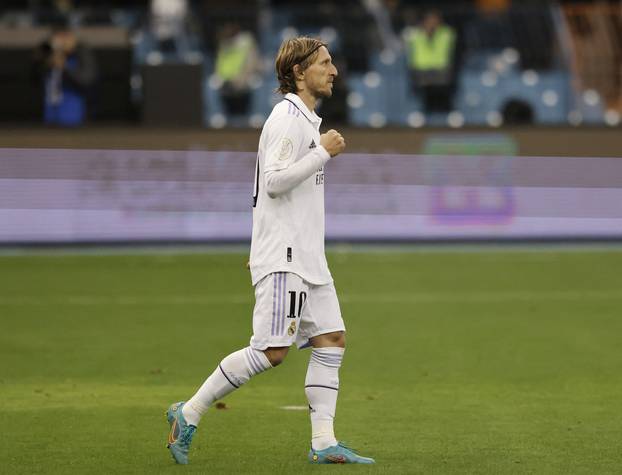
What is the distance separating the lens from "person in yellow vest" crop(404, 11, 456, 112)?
24328mm

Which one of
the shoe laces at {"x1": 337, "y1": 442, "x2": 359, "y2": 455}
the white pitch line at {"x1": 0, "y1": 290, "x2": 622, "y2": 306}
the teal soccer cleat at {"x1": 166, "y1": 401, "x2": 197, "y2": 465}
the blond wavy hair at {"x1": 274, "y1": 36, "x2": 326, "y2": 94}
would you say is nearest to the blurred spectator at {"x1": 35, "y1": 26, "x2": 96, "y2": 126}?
the white pitch line at {"x1": 0, "y1": 290, "x2": 622, "y2": 306}

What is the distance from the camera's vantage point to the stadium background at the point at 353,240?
8766mm

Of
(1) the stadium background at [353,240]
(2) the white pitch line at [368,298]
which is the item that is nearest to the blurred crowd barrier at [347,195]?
(1) the stadium background at [353,240]

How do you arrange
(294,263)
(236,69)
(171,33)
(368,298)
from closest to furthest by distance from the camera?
(294,263)
(368,298)
(236,69)
(171,33)

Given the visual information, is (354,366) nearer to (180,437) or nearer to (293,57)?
(180,437)

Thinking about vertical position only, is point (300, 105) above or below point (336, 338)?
above

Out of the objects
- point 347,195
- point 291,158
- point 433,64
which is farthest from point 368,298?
point 433,64

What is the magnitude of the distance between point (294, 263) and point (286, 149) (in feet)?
1.87

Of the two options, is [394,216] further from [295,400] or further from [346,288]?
[295,400]

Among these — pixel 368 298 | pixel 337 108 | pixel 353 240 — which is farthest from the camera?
pixel 337 108

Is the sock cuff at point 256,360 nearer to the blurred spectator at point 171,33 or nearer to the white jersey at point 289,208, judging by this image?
the white jersey at point 289,208

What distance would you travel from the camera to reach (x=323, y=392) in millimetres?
7590

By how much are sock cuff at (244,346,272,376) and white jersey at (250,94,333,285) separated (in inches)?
14.4

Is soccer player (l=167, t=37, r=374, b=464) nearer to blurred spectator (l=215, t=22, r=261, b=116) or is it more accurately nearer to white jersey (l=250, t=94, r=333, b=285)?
white jersey (l=250, t=94, r=333, b=285)
